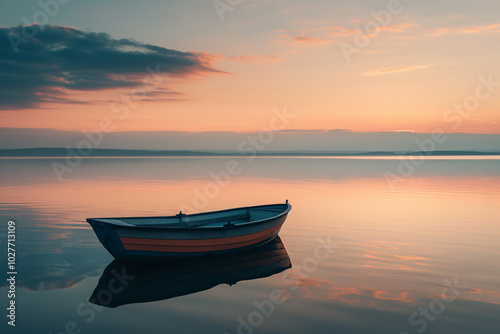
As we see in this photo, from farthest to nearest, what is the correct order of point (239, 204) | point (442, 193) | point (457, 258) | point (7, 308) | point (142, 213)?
point (442, 193) → point (239, 204) → point (142, 213) → point (457, 258) → point (7, 308)

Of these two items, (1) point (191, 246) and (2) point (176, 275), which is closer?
(2) point (176, 275)

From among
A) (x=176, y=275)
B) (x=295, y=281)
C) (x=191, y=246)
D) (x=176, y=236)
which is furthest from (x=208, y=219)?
(x=295, y=281)

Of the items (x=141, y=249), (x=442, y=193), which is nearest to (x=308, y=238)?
(x=141, y=249)

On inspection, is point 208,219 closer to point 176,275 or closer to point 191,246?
point 191,246

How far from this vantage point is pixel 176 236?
541 inches

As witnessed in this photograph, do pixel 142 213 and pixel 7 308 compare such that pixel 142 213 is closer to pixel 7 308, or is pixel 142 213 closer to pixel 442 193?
pixel 7 308

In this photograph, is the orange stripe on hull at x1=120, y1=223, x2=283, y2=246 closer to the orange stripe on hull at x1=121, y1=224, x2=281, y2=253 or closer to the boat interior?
the orange stripe on hull at x1=121, y1=224, x2=281, y2=253

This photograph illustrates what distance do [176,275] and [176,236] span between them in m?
1.32

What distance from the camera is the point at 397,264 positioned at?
14586 mm

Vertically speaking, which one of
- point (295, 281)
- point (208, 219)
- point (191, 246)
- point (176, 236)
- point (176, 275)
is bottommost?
point (176, 275)

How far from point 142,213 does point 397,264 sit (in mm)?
15989

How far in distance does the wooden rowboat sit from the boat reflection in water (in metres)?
0.41

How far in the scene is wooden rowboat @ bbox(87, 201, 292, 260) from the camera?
13.0 meters

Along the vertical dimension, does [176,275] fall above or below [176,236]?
below
